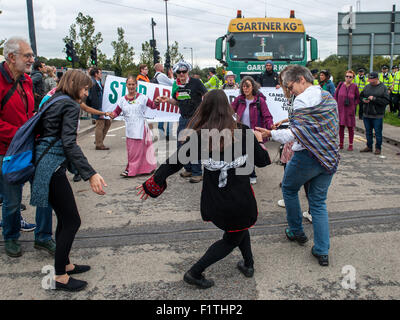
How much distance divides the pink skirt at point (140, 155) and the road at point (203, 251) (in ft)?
2.96

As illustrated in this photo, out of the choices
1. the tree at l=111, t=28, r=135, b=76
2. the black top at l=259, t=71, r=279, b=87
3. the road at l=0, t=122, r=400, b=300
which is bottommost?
the road at l=0, t=122, r=400, b=300

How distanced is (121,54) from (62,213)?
114ft

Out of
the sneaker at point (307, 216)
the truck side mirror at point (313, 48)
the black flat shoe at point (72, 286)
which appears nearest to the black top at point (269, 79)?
the truck side mirror at point (313, 48)

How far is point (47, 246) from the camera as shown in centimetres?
390

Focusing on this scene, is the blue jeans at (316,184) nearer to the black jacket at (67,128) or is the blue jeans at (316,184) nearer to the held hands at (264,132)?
the held hands at (264,132)

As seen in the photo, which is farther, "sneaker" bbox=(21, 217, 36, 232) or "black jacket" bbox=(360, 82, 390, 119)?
"black jacket" bbox=(360, 82, 390, 119)

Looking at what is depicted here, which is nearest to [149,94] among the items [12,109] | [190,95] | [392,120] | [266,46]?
[190,95]

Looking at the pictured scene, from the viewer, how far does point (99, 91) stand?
973 cm

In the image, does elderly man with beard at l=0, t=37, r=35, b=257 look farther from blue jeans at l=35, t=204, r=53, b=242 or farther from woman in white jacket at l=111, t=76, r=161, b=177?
woman in white jacket at l=111, t=76, r=161, b=177

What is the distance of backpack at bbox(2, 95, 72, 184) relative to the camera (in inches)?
124

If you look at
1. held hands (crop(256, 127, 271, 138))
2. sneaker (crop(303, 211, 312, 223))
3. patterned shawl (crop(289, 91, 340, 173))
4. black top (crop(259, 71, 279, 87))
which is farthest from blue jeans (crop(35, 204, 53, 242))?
black top (crop(259, 71, 279, 87))

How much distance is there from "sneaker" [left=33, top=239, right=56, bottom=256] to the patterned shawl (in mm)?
2567

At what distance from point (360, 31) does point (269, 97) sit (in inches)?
323
